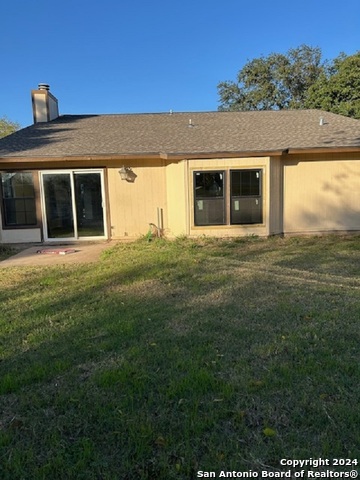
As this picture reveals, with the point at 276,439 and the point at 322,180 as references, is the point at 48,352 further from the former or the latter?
the point at 322,180

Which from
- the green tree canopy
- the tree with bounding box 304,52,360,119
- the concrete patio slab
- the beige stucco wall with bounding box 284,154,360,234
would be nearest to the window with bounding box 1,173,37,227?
the concrete patio slab

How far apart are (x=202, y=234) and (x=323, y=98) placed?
17930mm

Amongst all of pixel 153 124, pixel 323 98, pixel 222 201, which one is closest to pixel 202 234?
pixel 222 201

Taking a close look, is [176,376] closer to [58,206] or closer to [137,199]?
[137,199]

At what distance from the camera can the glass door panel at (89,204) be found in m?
9.86

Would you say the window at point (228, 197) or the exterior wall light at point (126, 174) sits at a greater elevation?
the exterior wall light at point (126, 174)

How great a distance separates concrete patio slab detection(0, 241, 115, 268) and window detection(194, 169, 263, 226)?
2713mm

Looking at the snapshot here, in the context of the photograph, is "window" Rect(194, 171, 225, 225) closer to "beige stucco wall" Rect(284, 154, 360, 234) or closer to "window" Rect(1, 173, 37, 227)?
"beige stucco wall" Rect(284, 154, 360, 234)

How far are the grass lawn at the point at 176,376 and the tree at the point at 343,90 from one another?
19.6 meters

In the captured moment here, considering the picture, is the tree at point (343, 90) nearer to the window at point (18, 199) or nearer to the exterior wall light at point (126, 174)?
the exterior wall light at point (126, 174)

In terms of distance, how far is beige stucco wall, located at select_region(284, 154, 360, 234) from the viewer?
985 cm

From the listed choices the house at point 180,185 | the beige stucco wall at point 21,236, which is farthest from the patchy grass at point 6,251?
the house at point 180,185

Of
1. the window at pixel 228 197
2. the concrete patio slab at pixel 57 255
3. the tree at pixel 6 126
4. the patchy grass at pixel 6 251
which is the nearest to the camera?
the concrete patio slab at pixel 57 255

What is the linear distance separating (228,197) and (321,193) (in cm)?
275
